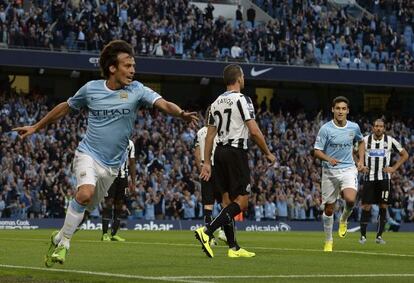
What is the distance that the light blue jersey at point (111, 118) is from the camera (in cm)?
1198

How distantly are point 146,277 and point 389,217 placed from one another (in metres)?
29.5

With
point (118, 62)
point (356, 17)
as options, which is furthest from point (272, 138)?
point (118, 62)

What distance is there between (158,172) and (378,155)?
15361 mm

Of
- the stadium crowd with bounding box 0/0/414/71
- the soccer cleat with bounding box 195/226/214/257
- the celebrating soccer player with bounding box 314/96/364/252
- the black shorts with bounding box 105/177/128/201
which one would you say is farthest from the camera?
the stadium crowd with bounding box 0/0/414/71

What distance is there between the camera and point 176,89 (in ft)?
160

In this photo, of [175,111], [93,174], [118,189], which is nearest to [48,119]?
[93,174]

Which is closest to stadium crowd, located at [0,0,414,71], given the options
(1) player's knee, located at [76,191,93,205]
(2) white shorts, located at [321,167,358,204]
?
(2) white shorts, located at [321,167,358,204]

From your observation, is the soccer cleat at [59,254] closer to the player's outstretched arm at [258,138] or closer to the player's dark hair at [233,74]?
the player's outstretched arm at [258,138]

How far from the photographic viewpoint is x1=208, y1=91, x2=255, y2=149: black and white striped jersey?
15141 mm

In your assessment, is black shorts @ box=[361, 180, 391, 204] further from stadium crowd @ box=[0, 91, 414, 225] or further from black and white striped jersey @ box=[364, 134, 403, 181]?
stadium crowd @ box=[0, 91, 414, 225]

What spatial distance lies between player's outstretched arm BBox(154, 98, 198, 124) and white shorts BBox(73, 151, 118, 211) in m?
0.93

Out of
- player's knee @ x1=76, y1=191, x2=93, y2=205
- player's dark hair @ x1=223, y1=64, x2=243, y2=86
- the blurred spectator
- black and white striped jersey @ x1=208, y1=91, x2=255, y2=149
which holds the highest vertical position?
the blurred spectator

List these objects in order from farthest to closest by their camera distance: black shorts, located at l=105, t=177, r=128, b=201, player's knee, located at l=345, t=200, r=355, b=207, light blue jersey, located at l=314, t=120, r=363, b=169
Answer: black shorts, located at l=105, t=177, r=128, b=201 → player's knee, located at l=345, t=200, r=355, b=207 → light blue jersey, located at l=314, t=120, r=363, b=169

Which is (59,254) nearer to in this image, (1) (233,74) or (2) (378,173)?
(1) (233,74)
